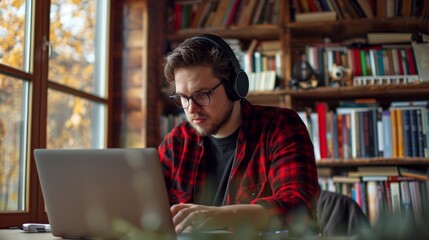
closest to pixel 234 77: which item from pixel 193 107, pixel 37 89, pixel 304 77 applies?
pixel 193 107

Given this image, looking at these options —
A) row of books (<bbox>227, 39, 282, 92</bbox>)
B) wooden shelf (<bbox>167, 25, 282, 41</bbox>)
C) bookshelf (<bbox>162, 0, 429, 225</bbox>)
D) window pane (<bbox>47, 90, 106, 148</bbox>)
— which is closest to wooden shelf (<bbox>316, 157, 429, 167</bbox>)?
bookshelf (<bbox>162, 0, 429, 225</bbox>)

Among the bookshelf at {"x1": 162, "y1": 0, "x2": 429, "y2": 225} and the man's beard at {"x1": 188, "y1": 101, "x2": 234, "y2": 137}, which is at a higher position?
the bookshelf at {"x1": 162, "y1": 0, "x2": 429, "y2": 225}

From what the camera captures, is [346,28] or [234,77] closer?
[234,77]

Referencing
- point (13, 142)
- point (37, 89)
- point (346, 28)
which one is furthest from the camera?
point (346, 28)

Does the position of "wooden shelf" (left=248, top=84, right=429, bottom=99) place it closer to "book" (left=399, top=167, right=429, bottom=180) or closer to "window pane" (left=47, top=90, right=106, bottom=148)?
"book" (left=399, top=167, right=429, bottom=180)

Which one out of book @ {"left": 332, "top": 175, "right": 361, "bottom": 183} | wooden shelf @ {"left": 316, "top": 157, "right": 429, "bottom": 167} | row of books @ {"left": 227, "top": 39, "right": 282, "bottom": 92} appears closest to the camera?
wooden shelf @ {"left": 316, "top": 157, "right": 429, "bottom": 167}

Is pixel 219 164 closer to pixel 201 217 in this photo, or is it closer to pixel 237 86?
pixel 237 86

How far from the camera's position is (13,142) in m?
1.99

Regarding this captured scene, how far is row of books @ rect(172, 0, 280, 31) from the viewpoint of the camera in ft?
10.1

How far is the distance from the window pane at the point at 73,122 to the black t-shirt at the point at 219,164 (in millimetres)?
891

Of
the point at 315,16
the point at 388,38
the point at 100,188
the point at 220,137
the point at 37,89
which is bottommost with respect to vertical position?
the point at 100,188

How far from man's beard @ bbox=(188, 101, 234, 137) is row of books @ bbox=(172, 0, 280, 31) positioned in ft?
4.81

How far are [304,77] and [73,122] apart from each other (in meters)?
1.26

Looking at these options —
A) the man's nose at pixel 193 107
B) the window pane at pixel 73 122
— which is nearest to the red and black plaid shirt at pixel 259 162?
the man's nose at pixel 193 107
